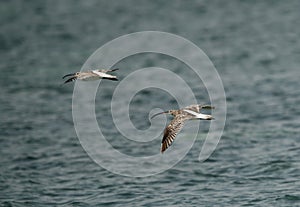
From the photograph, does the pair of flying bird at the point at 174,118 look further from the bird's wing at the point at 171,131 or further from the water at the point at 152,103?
the water at the point at 152,103

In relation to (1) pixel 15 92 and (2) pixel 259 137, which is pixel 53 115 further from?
(2) pixel 259 137

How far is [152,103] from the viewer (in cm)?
5447

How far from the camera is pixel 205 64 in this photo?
6153 cm

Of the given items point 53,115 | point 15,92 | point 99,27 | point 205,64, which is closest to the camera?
point 53,115

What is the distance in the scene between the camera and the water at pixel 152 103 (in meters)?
41.4

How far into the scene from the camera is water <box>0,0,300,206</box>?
4141 centimetres

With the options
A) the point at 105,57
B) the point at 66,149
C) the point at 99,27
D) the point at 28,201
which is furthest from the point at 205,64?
the point at 28,201

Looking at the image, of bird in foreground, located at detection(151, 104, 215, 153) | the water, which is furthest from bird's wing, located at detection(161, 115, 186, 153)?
the water

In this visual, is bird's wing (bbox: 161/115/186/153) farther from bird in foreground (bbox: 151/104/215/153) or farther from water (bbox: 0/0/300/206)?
water (bbox: 0/0/300/206)

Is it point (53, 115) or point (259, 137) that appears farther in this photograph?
point (53, 115)

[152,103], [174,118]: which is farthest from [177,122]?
[152,103]

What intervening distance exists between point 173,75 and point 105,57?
22.7 feet

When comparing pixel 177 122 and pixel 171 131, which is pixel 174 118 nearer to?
pixel 177 122

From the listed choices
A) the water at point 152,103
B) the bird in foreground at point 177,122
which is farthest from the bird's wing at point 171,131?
the water at point 152,103
